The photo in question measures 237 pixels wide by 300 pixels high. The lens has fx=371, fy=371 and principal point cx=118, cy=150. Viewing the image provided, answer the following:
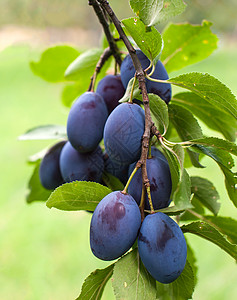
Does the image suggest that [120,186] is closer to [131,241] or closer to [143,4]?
[131,241]

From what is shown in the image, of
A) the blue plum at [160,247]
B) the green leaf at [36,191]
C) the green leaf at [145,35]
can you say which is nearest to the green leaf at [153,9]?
the green leaf at [145,35]

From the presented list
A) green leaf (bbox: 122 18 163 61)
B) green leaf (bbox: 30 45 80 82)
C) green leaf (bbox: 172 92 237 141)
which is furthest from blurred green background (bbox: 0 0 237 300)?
green leaf (bbox: 122 18 163 61)

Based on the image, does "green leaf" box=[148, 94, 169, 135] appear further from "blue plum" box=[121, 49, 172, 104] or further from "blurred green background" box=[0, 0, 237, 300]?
"blurred green background" box=[0, 0, 237, 300]

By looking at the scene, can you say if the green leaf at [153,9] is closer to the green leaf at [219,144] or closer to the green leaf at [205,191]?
the green leaf at [219,144]

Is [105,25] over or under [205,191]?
over

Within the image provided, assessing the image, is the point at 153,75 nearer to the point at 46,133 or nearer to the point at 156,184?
the point at 156,184

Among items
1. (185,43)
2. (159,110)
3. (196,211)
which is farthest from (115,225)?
(185,43)
